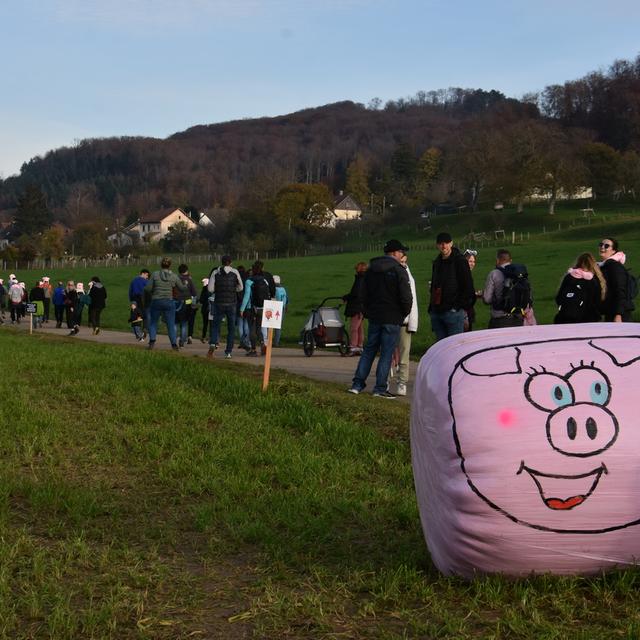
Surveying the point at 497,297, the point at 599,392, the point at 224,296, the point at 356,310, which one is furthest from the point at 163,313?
the point at 599,392

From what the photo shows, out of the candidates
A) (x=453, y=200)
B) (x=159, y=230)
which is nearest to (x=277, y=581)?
(x=453, y=200)

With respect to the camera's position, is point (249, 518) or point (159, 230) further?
point (159, 230)

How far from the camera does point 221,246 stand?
107062 mm

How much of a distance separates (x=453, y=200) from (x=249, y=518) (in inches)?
4918

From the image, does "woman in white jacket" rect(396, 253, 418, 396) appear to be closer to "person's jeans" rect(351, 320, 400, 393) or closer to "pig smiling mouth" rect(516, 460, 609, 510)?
"person's jeans" rect(351, 320, 400, 393)

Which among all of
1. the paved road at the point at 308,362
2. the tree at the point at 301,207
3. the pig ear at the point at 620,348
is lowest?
the paved road at the point at 308,362

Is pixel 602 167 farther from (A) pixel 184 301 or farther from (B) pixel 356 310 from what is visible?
(B) pixel 356 310

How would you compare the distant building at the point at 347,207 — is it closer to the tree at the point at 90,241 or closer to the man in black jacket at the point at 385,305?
the tree at the point at 90,241

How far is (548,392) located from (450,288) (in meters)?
7.08

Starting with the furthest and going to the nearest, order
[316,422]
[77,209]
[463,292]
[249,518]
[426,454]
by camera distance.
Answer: [77,209]
[463,292]
[316,422]
[249,518]
[426,454]

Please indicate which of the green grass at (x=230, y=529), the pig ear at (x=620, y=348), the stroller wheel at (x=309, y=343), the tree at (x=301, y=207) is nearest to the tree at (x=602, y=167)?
the tree at (x=301, y=207)

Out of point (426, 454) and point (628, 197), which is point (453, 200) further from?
point (426, 454)

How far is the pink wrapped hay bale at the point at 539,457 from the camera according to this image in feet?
14.9

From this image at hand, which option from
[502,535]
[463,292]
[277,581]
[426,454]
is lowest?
[277,581]
